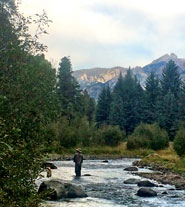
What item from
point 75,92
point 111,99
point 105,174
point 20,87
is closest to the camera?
point 20,87

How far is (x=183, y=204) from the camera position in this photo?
72.7 ft

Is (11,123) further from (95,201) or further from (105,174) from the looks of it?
(105,174)

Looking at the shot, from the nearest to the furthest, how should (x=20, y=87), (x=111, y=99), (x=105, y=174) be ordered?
1. (x=20, y=87)
2. (x=105, y=174)
3. (x=111, y=99)

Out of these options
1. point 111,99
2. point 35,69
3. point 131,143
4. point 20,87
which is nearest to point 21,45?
point 35,69

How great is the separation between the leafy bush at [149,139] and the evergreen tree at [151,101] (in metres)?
21.6

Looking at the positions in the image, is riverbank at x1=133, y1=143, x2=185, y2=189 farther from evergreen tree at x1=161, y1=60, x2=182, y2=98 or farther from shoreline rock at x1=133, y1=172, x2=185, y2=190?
evergreen tree at x1=161, y1=60, x2=182, y2=98

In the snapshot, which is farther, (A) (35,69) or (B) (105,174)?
(B) (105,174)

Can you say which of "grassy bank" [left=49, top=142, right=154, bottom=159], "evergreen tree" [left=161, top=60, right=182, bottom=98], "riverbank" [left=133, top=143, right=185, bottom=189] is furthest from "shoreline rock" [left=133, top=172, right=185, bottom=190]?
"evergreen tree" [left=161, top=60, right=182, bottom=98]

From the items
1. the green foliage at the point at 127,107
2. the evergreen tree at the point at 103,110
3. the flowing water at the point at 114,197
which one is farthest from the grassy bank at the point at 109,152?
the evergreen tree at the point at 103,110

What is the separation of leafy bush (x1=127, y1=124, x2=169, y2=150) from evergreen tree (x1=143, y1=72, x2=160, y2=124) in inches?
851

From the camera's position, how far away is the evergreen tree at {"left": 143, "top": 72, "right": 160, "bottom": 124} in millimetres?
95812

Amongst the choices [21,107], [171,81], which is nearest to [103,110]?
[171,81]

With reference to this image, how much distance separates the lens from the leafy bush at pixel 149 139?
6706cm

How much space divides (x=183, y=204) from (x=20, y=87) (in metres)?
16.7
